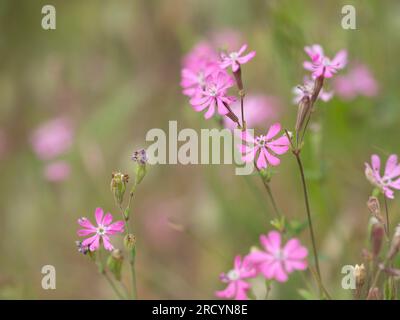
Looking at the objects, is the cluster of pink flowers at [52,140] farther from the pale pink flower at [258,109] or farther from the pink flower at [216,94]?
the pink flower at [216,94]

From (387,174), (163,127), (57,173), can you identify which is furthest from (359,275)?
(163,127)

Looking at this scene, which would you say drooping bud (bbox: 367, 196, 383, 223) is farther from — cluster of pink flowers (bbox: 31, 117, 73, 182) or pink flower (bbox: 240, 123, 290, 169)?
cluster of pink flowers (bbox: 31, 117, 73, 182)

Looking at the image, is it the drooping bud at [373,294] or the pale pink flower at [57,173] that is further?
the pale pink flower at [57,173]

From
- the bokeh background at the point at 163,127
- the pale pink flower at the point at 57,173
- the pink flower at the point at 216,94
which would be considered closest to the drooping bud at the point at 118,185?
the pink flower at the point at 216,94

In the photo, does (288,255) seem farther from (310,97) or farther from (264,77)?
(264,77)

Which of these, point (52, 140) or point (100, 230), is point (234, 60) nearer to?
point (100, 230)

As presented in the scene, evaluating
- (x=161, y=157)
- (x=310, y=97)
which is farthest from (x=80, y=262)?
(x=310, y=97)
